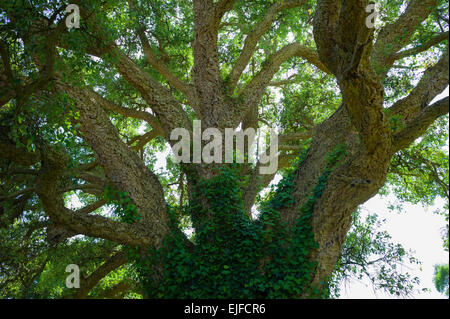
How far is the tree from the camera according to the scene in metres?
5.26

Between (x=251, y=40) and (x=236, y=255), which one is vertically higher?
(x=251, y=40)

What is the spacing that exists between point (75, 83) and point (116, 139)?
1.26 m

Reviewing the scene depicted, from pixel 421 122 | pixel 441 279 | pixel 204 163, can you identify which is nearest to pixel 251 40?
pixel 204 163

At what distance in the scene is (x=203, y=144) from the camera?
7703mm

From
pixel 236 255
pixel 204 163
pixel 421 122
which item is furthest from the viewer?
pixel 204 163

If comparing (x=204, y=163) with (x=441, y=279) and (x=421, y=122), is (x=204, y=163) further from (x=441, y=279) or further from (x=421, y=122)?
(x=441, y=279)

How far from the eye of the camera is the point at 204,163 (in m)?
7.57

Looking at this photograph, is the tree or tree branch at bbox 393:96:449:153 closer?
tree branch at bbox 393:96:449:153

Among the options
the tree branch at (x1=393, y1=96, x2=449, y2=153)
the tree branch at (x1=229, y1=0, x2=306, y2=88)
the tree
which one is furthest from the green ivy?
the tree branch at (x1=229, y1=0, x2=306, y2=88)

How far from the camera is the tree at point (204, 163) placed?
17.3 ft

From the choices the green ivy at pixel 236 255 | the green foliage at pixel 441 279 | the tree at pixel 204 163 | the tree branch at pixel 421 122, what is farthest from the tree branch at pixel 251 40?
the green foliage at pixel 441 279

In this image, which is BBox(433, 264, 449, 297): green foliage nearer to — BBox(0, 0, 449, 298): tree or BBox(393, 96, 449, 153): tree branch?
BBox(0, 0, 449, 298): tree

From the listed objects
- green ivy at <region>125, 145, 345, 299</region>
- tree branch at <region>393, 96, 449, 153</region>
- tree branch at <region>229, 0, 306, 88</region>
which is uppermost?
tree branch at <region>229, 0, 306, 88</region>
